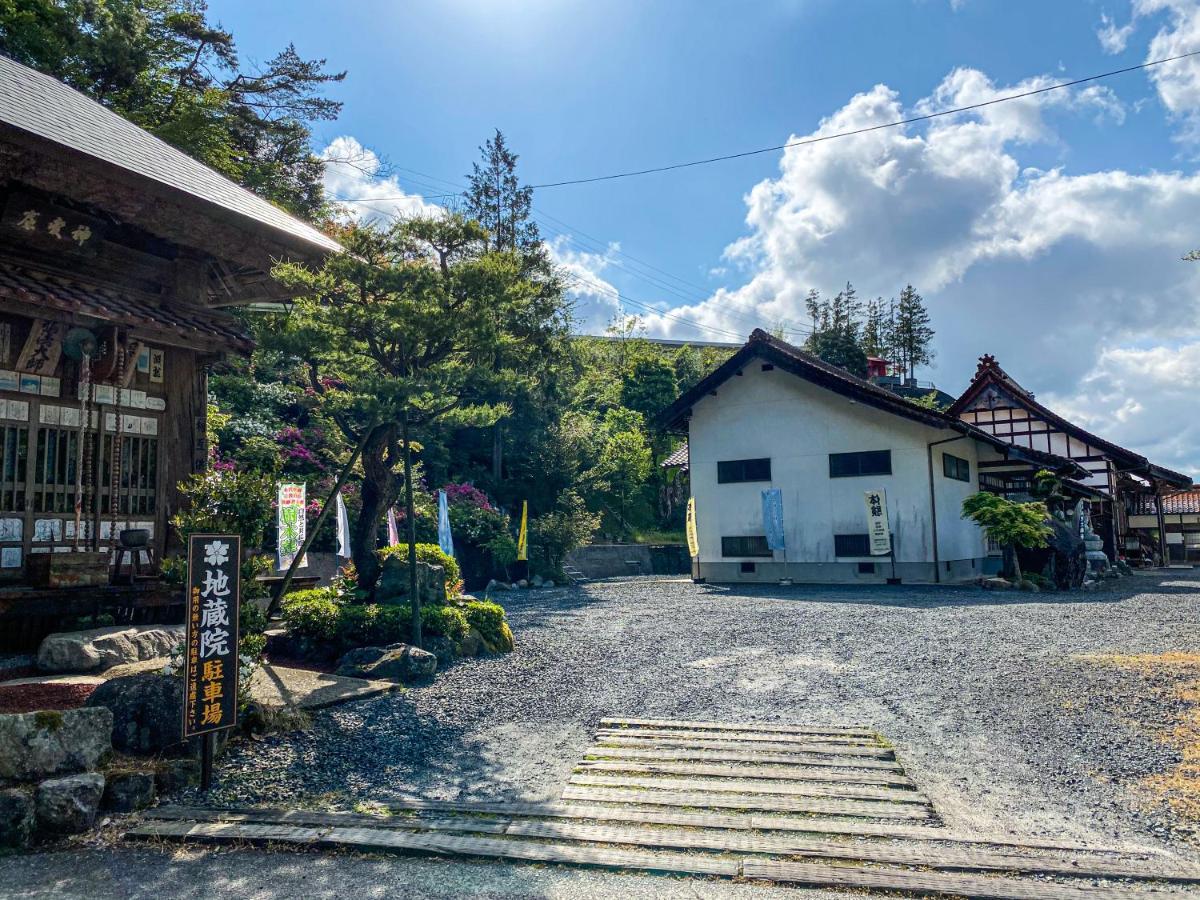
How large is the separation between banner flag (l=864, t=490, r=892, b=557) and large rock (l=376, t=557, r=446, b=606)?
12116 millimetres

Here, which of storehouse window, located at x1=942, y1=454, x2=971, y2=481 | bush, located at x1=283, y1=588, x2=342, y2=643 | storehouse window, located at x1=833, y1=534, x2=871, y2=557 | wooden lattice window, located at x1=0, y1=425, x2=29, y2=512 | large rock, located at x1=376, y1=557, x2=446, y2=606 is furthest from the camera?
storehouse window, located at x1=942, y1=454, x2=971, y2=481

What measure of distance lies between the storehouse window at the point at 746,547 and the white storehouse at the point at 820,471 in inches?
Answer: 1.1

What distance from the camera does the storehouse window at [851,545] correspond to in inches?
752

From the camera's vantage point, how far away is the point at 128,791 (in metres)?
4.57

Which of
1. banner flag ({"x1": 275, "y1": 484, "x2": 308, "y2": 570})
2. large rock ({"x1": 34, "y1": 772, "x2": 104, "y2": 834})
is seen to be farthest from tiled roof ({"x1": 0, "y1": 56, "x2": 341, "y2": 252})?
large rock ({"x1": 34, "y1": 772, "x2": 104, "y2": 834})

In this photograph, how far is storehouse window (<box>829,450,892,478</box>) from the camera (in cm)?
1911

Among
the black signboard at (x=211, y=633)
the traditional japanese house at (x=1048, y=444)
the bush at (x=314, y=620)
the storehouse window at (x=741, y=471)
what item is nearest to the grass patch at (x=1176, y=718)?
the black signboard at (x=211, y=633)

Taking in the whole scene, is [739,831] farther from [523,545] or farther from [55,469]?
[523,545]

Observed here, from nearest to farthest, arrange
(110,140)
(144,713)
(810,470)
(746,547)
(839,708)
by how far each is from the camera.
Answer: (144,713), (839,708), (110,140), (810,470), (746,547)

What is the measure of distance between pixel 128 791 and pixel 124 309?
4502 millimetres

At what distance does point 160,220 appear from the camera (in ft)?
24.8

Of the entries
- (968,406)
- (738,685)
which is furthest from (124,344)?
(968,406)

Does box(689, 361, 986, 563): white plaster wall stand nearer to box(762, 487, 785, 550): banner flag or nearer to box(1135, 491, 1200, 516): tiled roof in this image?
box(762, 487, 785, 550): banner flag

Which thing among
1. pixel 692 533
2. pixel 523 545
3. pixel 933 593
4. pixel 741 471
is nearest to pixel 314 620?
pixel 523 545
